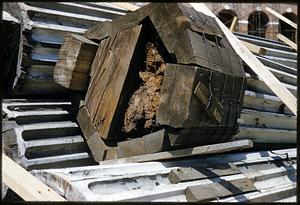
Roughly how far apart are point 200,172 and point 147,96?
0.64 metres

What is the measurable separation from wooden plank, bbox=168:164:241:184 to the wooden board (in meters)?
0.67

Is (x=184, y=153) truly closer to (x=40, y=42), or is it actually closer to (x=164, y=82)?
(x=164, y=82)

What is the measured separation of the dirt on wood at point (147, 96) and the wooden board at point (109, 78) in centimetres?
11

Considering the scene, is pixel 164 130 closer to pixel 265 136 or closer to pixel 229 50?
pixel 229 50

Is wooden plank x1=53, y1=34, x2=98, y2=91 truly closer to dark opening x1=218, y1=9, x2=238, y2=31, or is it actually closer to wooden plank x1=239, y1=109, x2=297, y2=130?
wooden plank x1=239, y1=109, x2=297, y2=130

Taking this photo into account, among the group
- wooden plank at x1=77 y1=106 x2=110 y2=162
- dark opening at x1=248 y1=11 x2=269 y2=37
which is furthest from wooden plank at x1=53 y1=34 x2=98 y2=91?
dark opening at x1=248 y1=11 x2=269 y2=37

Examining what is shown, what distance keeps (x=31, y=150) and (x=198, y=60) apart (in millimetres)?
1314

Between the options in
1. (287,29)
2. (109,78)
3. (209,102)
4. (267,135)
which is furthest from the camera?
(287,29)

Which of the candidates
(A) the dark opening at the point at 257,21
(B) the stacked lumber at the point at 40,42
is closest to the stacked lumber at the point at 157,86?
(B) the stacked lumber at the point at 40,42

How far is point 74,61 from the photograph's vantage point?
131 inches

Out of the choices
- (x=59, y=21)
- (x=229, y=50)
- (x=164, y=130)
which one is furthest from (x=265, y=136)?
(x=59, y=21)

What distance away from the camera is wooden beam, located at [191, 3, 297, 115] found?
9.08ft

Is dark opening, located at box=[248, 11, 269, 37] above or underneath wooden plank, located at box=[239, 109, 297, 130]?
above

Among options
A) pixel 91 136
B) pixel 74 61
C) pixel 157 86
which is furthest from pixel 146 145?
pixel 74 61
